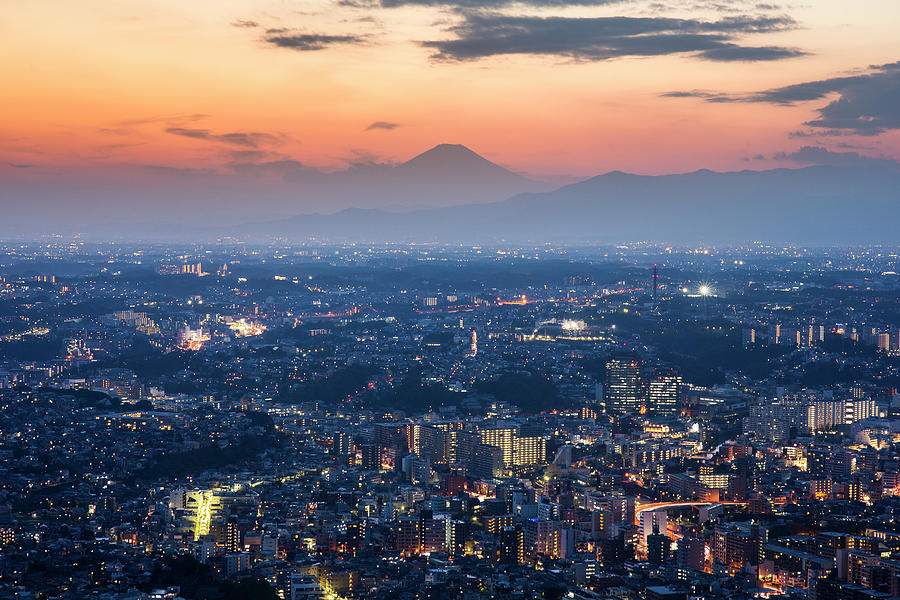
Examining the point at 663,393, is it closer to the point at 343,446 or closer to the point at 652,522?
the point at 343,446

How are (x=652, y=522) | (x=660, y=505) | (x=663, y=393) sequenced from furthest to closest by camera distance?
1. (x=663, y=393)
2. (x=660, y=505)
3. (x=652, y=522)

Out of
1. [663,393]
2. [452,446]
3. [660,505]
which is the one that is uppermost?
[663,393]

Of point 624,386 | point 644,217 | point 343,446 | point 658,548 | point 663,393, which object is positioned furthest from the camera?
point 644,217

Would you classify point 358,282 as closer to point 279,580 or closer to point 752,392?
point 752,392

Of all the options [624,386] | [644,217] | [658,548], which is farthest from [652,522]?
[644,217]

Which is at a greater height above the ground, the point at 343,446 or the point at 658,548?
the point at 343,446

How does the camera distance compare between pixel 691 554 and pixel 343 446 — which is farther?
pixel 343 446

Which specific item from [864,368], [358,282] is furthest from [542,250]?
[864,368]
